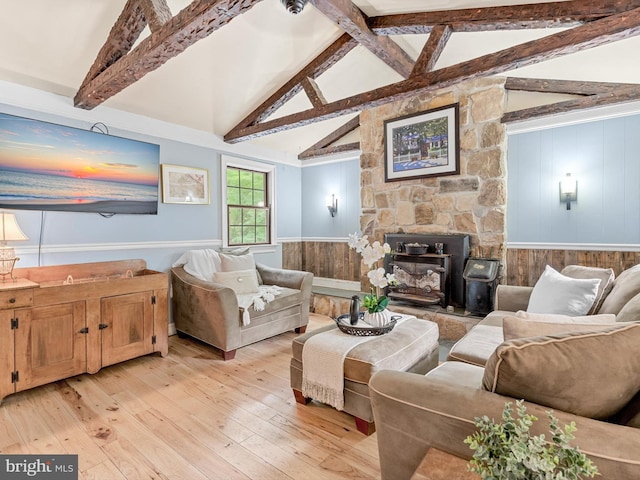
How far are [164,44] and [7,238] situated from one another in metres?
1.81

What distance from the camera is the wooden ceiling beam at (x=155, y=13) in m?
2.14

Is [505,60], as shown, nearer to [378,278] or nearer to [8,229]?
[378,278]

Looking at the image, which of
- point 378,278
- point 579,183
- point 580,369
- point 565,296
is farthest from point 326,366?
point 579,183

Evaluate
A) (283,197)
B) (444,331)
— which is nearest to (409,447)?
(444,331)

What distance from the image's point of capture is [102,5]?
7.68ft

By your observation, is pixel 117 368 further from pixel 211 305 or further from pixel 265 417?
pixel 265 417

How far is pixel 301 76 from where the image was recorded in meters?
3.56

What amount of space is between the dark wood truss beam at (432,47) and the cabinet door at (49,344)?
3396 mm

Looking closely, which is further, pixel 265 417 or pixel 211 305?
pixel 211 305

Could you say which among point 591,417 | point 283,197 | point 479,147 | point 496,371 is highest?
point 479,147

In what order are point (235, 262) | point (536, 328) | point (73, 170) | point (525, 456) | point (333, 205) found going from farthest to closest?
1. point (333, 205)
2. point (235, 262)
3. point (73, 170)
4. point (536, 328)
5. point (525, 456)

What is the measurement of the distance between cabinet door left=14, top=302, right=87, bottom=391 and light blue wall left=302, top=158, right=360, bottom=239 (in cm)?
350

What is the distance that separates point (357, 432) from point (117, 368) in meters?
2.17

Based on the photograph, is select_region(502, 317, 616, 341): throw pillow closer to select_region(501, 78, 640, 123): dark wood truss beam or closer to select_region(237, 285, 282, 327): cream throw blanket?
select_region(237, 285, 282, 327): cream throw blanket
